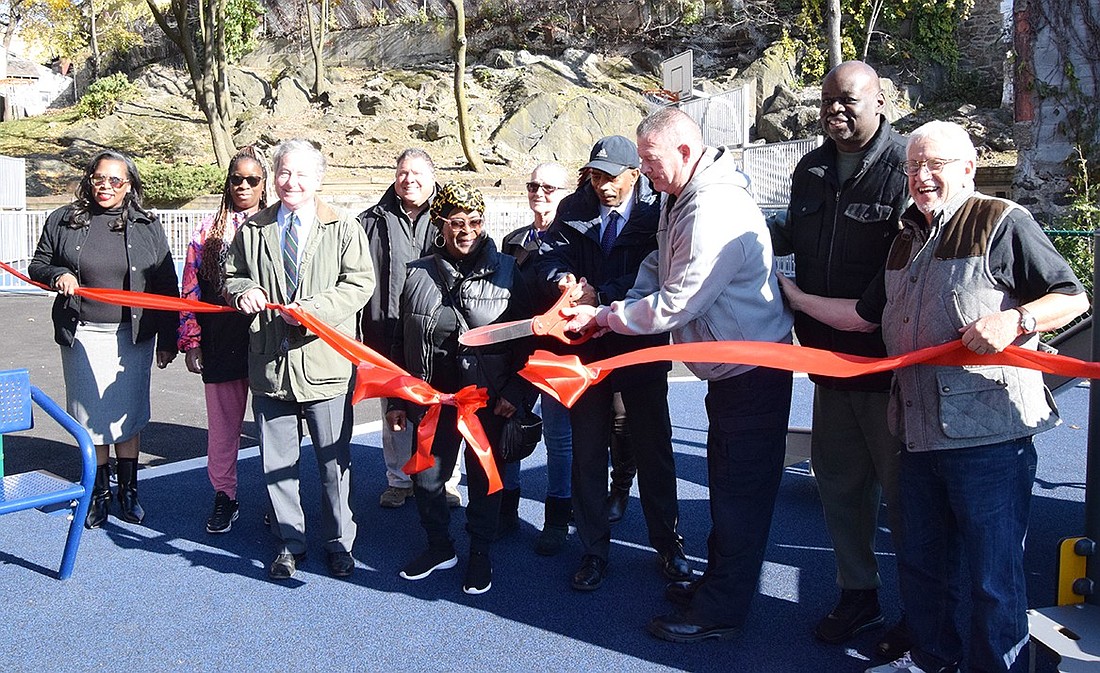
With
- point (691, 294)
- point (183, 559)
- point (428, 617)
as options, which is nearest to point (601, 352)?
point (691, 294)

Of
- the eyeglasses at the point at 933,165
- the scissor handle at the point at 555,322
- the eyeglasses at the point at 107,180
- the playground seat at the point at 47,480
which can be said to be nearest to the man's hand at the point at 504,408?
the scissor handle at the point at 555,322

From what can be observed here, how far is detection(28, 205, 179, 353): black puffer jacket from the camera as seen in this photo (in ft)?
16.9

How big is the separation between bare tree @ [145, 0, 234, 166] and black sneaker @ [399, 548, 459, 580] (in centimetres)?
2278

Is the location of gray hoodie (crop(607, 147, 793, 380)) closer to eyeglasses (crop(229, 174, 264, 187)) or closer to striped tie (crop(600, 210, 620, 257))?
striped tie (crop(600, 210, 620, 257))

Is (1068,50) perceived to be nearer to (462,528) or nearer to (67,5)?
(462,528)

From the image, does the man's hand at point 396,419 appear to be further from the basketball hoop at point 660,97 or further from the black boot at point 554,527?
the basketball hoop at point 660,97

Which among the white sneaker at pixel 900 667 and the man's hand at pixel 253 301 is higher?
the man's hand at pixel 253 301

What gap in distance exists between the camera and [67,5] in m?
34.8

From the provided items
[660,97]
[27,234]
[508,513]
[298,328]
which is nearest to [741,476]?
[508,513]

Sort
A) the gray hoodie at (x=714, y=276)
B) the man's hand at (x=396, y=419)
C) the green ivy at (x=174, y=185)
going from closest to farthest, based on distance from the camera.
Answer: the gray hoodie at (x=714, y=276)
the man's hand at (x=396, y=419)
the green ivy at (x=174, y=185)

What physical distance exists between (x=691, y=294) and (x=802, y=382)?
6.30 metres

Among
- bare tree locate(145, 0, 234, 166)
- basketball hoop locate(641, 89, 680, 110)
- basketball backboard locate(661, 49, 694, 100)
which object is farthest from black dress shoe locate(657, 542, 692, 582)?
bare tree locate(145, 0, 234, 166)

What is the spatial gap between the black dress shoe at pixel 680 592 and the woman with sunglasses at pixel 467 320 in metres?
0.84

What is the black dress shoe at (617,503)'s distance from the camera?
5.48m
